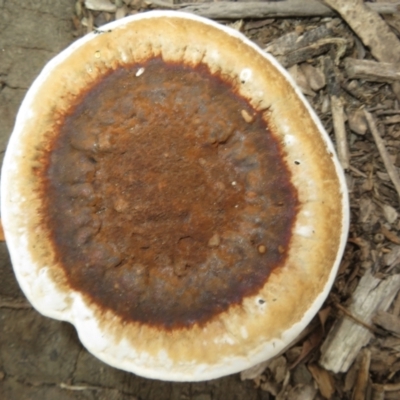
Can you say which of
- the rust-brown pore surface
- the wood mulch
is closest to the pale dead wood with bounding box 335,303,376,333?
the wood mulch

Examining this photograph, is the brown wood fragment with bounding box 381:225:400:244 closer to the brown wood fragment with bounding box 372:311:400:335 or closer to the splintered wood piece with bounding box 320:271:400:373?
the splintered wood piece with bounding box 320:271:400:373

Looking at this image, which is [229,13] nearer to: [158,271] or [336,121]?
[336,121]

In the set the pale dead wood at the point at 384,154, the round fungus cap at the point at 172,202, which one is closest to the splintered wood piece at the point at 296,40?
the pale dead wood at the point at 384,154

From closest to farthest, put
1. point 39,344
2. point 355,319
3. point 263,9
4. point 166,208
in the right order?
point 166,208 → point 39,344 → point 355,319 → point 263,9

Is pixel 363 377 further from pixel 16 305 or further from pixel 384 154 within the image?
pixel 16 305

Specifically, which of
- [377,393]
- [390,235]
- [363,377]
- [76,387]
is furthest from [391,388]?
[76,387]

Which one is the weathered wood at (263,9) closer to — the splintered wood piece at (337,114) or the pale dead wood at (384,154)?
the splintered wood piece at (337,114)
